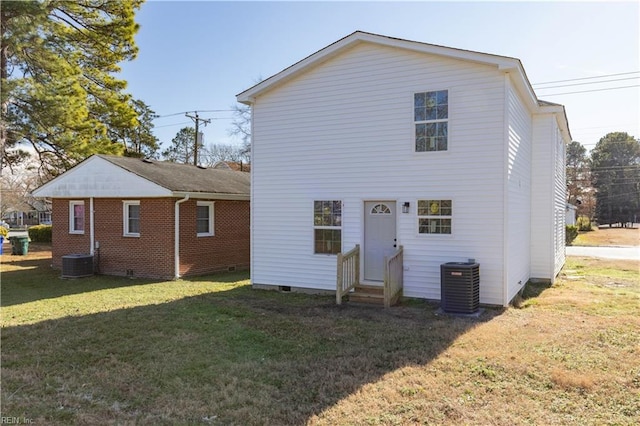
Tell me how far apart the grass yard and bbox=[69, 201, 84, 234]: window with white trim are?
6044mm

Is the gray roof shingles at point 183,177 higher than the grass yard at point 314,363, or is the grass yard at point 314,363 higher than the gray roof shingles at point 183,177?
the gray roof shingles at point 183,177

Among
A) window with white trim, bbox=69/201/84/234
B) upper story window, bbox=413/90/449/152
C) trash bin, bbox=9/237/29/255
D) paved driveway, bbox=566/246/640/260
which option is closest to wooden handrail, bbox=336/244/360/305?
upper story window, bbox=413/90/449/152

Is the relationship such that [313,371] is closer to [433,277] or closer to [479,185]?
[433,277]

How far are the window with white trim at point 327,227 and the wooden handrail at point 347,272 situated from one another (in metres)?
0.56

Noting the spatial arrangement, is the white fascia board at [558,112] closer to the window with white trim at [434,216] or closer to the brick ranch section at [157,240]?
the window with white trim at [434,216]

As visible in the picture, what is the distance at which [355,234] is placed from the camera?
10.7 metres

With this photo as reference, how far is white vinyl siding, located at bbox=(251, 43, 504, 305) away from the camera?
30.7ft

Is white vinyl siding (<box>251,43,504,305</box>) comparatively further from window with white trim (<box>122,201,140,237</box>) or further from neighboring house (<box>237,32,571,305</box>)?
window with white trim (<box>122,201,140,237</box>)

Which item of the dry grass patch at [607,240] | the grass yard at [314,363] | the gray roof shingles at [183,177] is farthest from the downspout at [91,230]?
the dry grass patch at [607,240]

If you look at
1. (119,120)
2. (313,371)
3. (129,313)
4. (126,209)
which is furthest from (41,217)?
(313,371)

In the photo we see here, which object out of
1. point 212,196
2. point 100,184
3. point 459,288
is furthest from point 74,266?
point 459,288

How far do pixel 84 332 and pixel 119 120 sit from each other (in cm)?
1899

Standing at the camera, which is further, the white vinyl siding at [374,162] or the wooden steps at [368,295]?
Result: the wooden steps at [368,295]

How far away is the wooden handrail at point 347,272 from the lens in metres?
9.73
